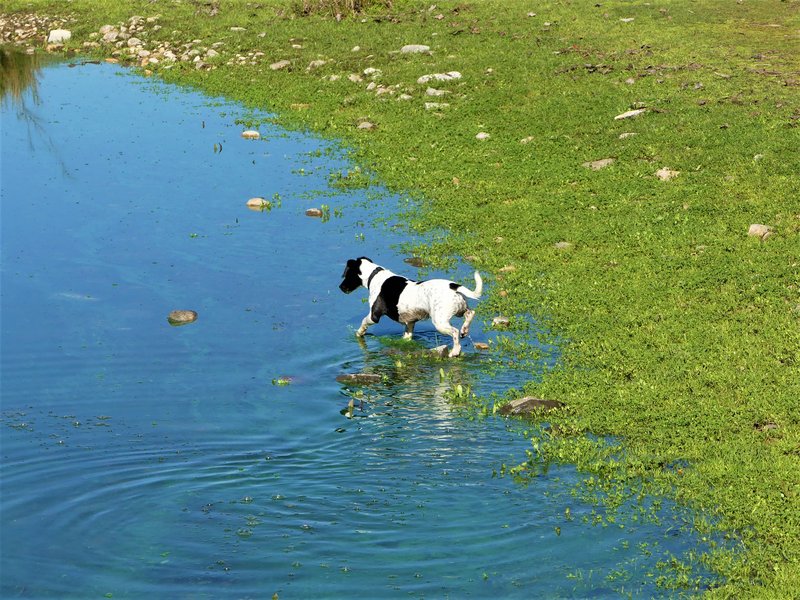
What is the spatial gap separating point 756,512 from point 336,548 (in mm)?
3444

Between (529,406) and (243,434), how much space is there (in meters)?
2.88

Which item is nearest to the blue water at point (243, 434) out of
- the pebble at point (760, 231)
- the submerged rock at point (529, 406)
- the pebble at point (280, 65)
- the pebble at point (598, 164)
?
the submerged rock at point (529, 406)

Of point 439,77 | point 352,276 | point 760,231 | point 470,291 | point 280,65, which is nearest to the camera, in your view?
point 470,291

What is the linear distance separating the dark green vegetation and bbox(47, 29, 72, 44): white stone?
4.70 ft

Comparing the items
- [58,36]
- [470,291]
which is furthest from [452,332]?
[58,36]

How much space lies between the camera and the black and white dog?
519 inches

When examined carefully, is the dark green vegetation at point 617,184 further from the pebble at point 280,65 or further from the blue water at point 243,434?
the blue water at point 243,434

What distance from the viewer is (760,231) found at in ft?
52.5

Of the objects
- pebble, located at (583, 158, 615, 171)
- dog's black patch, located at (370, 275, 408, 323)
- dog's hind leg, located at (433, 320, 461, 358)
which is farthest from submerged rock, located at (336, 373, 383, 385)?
pebble, located at (583, 158, 615, 171)

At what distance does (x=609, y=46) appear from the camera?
26859mm

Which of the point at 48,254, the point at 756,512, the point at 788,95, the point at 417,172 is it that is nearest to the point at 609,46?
the point at 788,95

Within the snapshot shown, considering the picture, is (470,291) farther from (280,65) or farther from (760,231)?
(280,65)

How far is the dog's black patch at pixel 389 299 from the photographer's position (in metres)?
13.6

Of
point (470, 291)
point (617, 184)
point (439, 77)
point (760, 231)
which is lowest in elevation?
point (617, 184)
